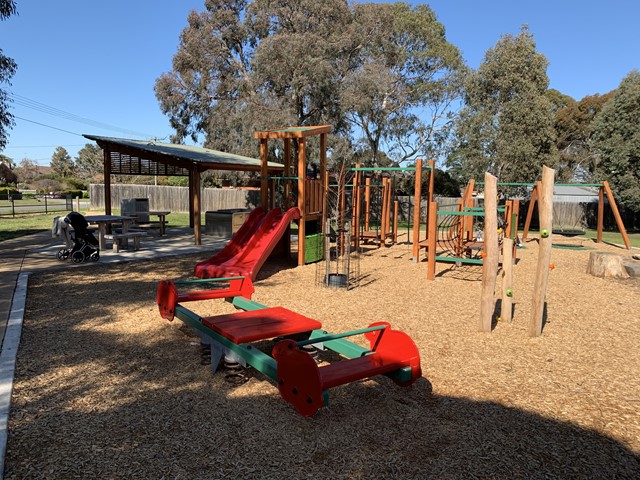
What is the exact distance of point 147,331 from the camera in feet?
18.2

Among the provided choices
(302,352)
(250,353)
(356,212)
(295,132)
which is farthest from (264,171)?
(302,352)

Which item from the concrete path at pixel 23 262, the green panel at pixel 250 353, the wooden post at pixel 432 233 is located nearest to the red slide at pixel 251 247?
the concrete path at pixel 23 262

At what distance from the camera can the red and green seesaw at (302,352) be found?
3229mm

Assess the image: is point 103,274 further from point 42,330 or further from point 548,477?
point 548,477

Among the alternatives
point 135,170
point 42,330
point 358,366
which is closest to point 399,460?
point 358,366

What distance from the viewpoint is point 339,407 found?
12.0 feet

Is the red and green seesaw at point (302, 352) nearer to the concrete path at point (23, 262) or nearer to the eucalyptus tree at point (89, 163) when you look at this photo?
the concrete path at point (23, 262)

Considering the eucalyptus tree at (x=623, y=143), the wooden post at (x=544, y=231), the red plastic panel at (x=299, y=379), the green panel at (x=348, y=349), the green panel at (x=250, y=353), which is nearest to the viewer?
the red plastic panel at (x=299, y=379)

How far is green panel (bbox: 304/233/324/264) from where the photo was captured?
10.5 metres

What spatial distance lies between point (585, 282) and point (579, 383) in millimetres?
5850

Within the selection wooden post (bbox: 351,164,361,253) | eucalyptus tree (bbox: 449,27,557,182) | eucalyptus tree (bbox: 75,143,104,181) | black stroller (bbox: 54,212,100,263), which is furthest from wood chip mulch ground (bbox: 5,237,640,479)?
eucalyptus tree (bbox: 75,143,104,181)

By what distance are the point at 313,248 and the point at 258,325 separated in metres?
6.46

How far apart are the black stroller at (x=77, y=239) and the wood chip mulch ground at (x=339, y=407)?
365 cm

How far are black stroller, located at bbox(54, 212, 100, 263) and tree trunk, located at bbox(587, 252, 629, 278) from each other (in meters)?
11.2
